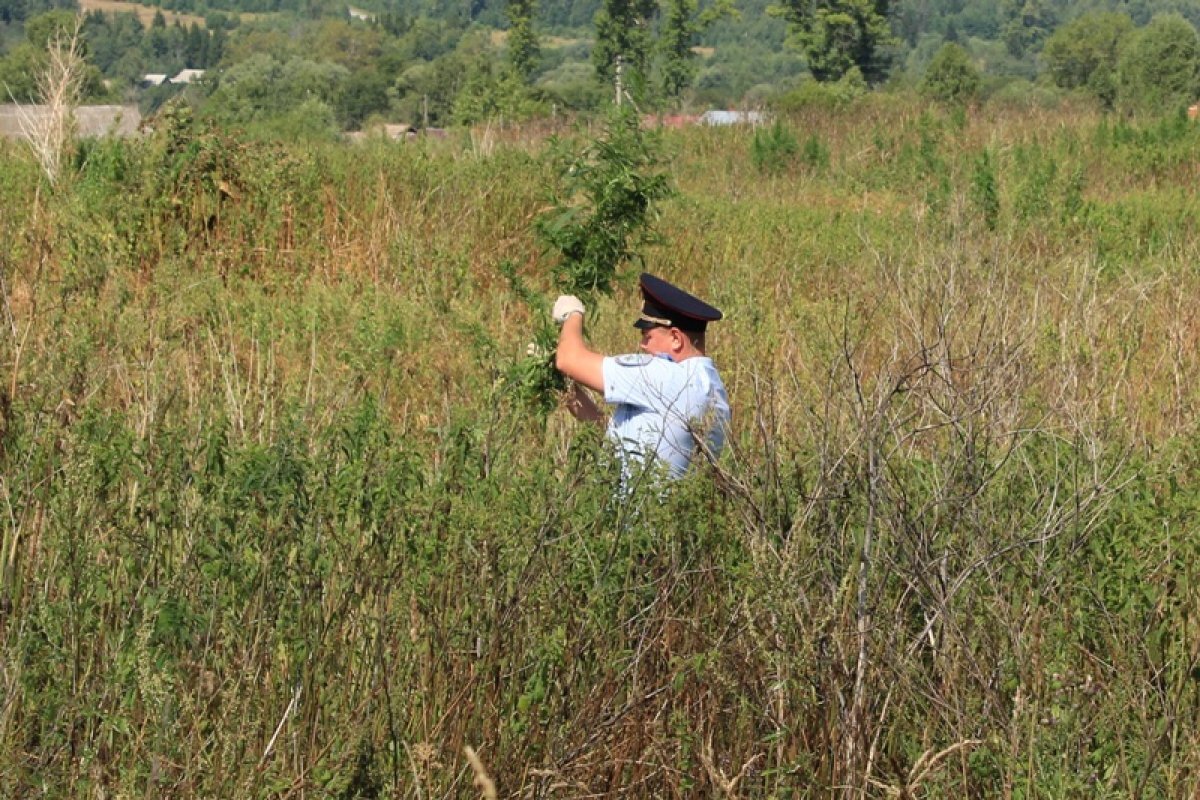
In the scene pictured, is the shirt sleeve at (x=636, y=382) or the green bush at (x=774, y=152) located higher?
the shirt sleeve at (x=636, y=382)

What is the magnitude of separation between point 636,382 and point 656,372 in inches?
4.7

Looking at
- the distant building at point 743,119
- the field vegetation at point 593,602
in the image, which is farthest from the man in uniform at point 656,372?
the distant building at point 743,119

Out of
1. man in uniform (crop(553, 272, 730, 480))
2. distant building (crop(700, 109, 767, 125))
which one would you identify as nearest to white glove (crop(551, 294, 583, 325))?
man in uniform (crop(553, 272, 730, 480))

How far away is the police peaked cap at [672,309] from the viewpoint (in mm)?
5102

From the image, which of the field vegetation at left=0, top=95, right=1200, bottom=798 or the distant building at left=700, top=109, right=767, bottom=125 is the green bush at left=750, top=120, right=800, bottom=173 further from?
the field vegetation at left=0, top=95, right=1200, bottom=798

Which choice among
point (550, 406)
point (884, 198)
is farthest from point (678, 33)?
point (550, 406)

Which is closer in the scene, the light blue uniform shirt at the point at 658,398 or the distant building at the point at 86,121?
the light blue uniform shirt at the point at 658,398

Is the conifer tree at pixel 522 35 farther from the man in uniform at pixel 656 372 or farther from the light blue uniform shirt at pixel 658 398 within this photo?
the light blue uniform shirt at pixel 658 398

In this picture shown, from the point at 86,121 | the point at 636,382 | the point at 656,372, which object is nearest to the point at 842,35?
the point at 86,121

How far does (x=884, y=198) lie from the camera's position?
14.4 metres

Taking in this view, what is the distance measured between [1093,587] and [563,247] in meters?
1.96

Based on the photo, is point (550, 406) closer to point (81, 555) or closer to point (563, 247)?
point (563, 247)

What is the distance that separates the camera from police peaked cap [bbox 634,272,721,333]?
510 centimetres

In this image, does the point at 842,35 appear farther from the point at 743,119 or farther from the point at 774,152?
the point at 774,152
